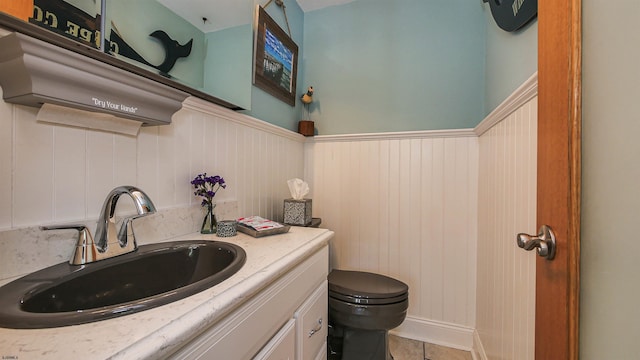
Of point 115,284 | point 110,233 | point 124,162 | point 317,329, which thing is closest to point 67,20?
point 124,162

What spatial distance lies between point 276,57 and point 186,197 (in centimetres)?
113

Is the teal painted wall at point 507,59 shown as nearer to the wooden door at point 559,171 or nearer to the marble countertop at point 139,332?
the wooden door at point 559,171

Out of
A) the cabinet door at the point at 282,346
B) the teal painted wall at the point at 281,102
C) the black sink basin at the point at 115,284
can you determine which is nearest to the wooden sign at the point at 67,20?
the black sink basin at the point at 115,284

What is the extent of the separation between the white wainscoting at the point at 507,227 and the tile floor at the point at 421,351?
0.36ft

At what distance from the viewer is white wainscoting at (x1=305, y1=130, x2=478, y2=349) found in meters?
1.52

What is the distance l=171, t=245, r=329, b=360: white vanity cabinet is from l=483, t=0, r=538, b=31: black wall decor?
3.77 ft

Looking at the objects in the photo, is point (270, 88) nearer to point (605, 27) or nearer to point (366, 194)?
point (366, 194)

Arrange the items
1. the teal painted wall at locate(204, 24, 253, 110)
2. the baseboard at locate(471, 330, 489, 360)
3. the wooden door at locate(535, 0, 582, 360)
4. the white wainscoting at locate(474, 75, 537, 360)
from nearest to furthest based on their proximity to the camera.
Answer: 1. the wooden door at locate(535, 0, 582, 360)
2. the white wainscoting at locate(474, 75, 537, 360)
3. the teal painted wall at locate(204, 24, 253, 110)
4. the baseboard at locate(471, 330, 489, 360)

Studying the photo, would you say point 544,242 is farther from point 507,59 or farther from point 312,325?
point 507,59

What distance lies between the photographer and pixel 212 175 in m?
1.10

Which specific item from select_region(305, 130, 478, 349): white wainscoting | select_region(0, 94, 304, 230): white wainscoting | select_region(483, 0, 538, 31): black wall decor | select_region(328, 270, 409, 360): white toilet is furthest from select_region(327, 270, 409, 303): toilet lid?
select_region(483, 0, 538, 31): black wall decor

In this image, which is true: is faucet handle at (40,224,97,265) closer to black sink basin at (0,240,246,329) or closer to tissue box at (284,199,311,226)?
black sink basin at (0,240,246,329)

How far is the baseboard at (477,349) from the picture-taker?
1277 millimetres

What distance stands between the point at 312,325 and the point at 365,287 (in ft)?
1.41
